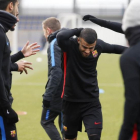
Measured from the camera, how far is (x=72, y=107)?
528 centimetres

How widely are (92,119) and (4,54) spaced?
1597 mm

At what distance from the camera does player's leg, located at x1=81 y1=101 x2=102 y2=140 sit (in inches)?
201

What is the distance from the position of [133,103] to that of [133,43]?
45 cm

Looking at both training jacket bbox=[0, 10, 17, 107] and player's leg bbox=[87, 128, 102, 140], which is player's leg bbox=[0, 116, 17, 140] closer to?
training jacket bbox=[0, 10, 17, 107]

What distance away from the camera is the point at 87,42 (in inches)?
200

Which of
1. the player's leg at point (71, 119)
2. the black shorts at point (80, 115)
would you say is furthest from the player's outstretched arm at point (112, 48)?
the player's leg at point (71, 119)

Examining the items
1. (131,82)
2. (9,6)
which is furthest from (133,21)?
(9,6)

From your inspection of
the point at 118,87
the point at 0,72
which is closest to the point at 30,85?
the point at 118,87

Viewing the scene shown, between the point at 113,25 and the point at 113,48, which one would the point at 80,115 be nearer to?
the point at 113,48

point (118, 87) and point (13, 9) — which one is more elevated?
point (13, 9)

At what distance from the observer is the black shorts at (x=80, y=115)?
17.0 feet

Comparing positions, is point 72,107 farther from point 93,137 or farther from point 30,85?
point 30,85

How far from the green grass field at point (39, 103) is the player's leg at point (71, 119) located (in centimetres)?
190

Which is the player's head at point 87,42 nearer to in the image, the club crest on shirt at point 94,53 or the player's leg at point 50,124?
the club crest on shirt at point 94,53
